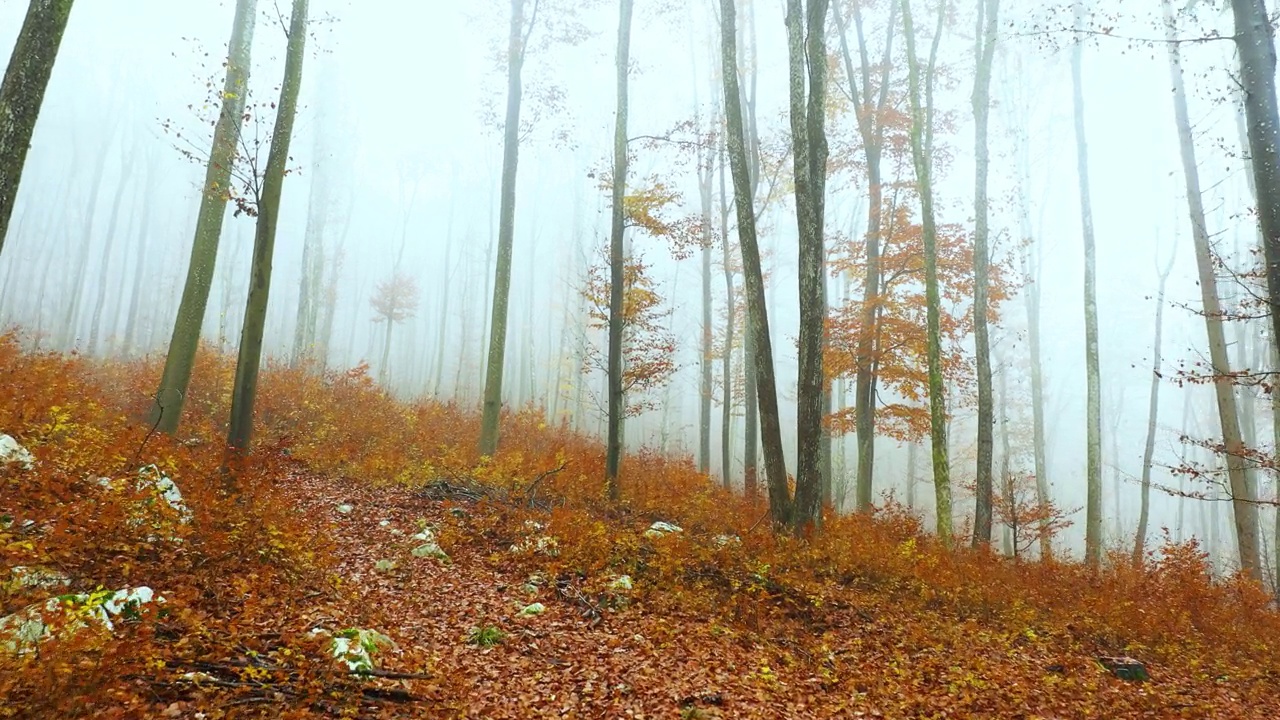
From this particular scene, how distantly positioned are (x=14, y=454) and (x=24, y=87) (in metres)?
3.68

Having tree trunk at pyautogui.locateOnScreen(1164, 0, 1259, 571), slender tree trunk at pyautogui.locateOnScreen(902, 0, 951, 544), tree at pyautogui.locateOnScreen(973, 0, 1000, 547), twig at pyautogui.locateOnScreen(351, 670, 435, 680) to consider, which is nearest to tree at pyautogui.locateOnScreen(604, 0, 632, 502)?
slender tree trunk at pyautogui.locateOnScreen(902, 0, 951, 544)

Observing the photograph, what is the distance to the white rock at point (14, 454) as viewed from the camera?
5715mm

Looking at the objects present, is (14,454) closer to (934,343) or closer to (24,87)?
(24,87)

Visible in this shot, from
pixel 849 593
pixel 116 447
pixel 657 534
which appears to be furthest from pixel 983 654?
pixel 116 447

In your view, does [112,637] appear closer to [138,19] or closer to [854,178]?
[854,178]

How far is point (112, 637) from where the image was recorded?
3.42m

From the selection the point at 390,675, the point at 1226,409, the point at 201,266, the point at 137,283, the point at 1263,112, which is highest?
the point at 137,283

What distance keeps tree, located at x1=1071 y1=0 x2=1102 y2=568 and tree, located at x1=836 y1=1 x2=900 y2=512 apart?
3888 millimetres

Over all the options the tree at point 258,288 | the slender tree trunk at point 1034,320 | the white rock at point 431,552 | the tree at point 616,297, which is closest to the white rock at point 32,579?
the tree at point 258,288

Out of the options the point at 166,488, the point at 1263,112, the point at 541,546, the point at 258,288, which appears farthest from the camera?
the point at 541,546

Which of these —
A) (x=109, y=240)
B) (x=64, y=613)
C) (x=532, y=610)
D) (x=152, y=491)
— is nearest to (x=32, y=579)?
(x=64, y=613)

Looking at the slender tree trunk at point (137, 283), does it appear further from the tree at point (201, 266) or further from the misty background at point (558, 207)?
the tree at point (201, 266)

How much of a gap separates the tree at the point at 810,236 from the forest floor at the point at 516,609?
959 millimetres

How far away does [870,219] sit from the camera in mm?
14297
